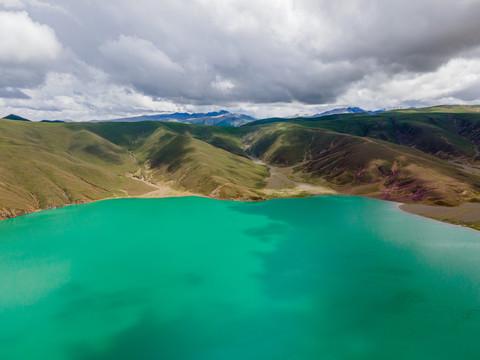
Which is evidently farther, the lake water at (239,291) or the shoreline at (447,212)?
the shoreline at (447,212)

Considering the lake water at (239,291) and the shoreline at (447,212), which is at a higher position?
the shoreline at (447,212)

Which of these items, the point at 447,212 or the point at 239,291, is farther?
the point at 447,212

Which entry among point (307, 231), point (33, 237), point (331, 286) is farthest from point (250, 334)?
point (33, 237)

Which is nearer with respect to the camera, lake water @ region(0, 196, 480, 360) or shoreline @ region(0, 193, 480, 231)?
lake water @ region(0, 196, 480, 360)

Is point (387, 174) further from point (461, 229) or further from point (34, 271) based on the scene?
point (34, 271)

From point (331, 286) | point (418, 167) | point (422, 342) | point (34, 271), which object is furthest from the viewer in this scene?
point (418, 167)

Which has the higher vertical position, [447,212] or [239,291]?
[447,212]

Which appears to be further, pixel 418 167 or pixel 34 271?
pixel 418 167

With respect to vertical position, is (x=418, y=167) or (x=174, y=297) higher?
(x=418, y=167)
